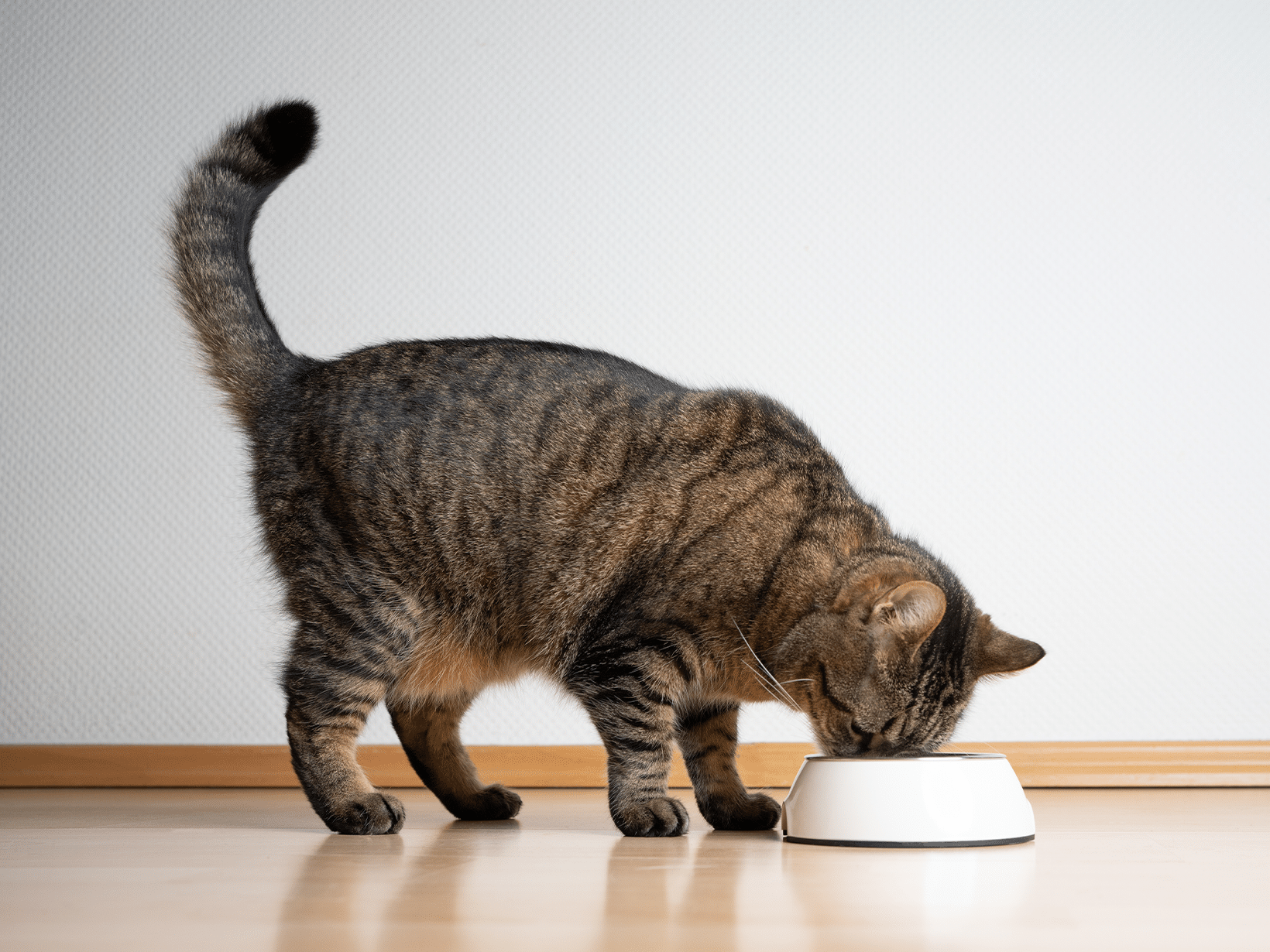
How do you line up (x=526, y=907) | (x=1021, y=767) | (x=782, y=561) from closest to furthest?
(x=526, y=907)
(x=782, y=561)
(x=1021, y=767)

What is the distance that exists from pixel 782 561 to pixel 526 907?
691 millimetres

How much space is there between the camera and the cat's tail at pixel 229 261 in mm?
1743

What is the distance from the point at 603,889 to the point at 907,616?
0.56m

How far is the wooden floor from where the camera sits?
85 centimetres

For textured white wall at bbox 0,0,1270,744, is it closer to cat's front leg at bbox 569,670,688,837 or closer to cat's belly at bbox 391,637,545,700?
cat's belly at bbox 391,637,545,700

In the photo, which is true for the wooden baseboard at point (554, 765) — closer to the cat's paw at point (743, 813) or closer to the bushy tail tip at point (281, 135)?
the cat's paw at point (743, 813)

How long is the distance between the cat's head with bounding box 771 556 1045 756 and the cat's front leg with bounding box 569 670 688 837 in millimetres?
172

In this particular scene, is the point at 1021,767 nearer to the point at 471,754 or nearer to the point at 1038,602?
the point at 1038,602

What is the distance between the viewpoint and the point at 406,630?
5.31 feet

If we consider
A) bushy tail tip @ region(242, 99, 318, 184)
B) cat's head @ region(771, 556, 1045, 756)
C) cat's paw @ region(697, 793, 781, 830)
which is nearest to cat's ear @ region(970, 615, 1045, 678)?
cat's head @ region(771, 556, 1045, 756)

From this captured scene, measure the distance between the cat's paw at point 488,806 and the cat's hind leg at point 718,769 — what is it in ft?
0.94

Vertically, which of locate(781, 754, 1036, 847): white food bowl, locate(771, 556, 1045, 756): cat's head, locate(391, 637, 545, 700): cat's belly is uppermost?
locate(771, 556, 1045, 756): cat's head

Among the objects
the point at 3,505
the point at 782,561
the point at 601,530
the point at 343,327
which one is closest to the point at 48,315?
the point at 3,505

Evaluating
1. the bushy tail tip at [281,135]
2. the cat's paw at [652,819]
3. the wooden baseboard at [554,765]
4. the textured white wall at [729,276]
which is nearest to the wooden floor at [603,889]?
the cat's paw at [652,819]
